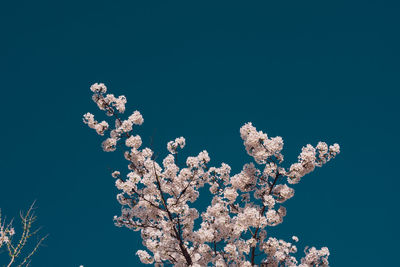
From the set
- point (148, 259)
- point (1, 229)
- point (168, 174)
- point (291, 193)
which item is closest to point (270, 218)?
point (291, 193)

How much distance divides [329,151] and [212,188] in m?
3.72

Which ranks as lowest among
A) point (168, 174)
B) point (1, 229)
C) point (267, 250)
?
point (1, 229)

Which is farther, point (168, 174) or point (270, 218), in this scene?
point (168, 174)

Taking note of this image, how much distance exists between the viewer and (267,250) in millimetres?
10656

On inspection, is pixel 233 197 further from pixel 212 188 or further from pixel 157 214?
pixel 157 214

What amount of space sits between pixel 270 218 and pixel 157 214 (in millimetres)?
3428

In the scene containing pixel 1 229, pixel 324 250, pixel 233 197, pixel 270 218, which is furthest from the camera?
pixel 1 229

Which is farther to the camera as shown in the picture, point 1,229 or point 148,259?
point 1,229

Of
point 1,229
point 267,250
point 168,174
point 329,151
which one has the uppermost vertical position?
point 329,151

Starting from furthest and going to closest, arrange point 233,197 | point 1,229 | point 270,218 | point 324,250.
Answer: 1. point 1,229
2. point 324,250
3. point 233,197
4. point 270,218

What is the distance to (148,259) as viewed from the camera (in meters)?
11.2

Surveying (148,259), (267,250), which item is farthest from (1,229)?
(267,250)

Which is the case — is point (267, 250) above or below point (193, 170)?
below

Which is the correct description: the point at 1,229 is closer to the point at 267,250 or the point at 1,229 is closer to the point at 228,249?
the point at 228,249
